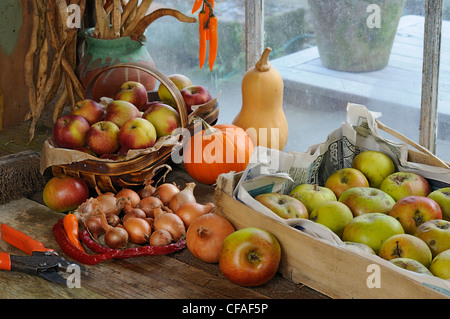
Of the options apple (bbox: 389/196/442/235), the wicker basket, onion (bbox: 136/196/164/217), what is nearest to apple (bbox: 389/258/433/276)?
apple (bbox: 389/196/442/235)

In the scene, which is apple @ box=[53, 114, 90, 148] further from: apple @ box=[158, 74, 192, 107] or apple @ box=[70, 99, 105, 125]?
apple @ box=[158, 74, 192, 107]

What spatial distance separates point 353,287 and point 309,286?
0.36 ft

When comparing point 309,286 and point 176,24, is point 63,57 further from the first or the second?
point 309,286

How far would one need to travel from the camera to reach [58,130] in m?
1.48

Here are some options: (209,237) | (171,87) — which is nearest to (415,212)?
(209,237)

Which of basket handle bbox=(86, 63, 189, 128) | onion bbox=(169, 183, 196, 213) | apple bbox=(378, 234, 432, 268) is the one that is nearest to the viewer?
apple bbox=(378, 234, 432, 268)

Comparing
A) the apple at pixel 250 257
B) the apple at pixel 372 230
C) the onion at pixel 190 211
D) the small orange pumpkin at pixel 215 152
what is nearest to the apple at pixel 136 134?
the small orange pumpkin at pixel 215 152

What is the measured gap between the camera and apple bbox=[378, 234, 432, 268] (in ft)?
3.47

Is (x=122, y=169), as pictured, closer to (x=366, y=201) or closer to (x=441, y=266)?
(x=366, y=201)

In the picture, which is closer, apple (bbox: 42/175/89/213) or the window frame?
apple (bbox: 42/175/89/213)

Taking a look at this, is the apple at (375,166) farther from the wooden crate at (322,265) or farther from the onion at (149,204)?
the onion at (149,204)

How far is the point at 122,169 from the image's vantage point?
4.69ft

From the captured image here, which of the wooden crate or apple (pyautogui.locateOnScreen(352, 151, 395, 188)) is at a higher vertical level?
apple (pyautogui.locateOnScreen(352, 151, 395, 188))

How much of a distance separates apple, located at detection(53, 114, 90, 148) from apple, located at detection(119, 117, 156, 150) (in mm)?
108
